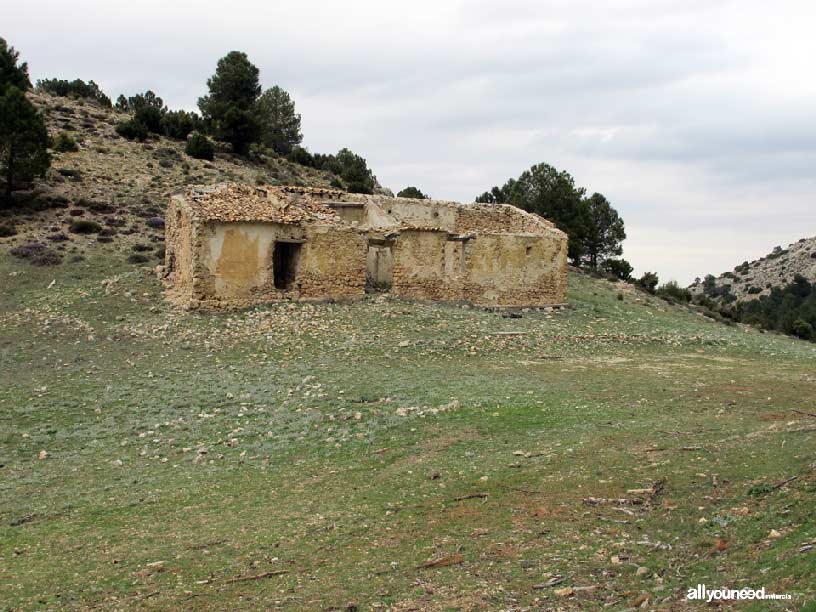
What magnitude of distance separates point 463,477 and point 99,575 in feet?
14.4

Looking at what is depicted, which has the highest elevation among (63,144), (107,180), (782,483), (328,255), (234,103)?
(234,103)

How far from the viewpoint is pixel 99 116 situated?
48188 mm

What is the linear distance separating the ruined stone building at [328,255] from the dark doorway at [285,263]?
0.03m

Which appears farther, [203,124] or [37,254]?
[203,124]

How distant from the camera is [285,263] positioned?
81.3 feet

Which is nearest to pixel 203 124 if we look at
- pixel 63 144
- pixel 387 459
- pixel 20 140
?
pixel 63 144

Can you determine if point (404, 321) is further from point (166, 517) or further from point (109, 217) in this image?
point (109, 217)

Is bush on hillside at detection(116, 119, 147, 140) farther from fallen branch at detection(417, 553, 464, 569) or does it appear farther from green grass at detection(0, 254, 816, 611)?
fallen branch at detection(417, 553, 464, 569)

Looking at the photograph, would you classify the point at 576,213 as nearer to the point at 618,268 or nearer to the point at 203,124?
the point at 618,268

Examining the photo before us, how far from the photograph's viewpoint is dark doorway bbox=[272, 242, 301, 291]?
23797mm

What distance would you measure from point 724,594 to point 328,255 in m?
18.1

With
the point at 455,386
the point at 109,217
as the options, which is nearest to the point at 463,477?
the point at 455,386

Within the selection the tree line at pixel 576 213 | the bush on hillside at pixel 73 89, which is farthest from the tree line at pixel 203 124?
the tree line at pixel 576 213

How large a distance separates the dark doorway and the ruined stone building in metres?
0.03
